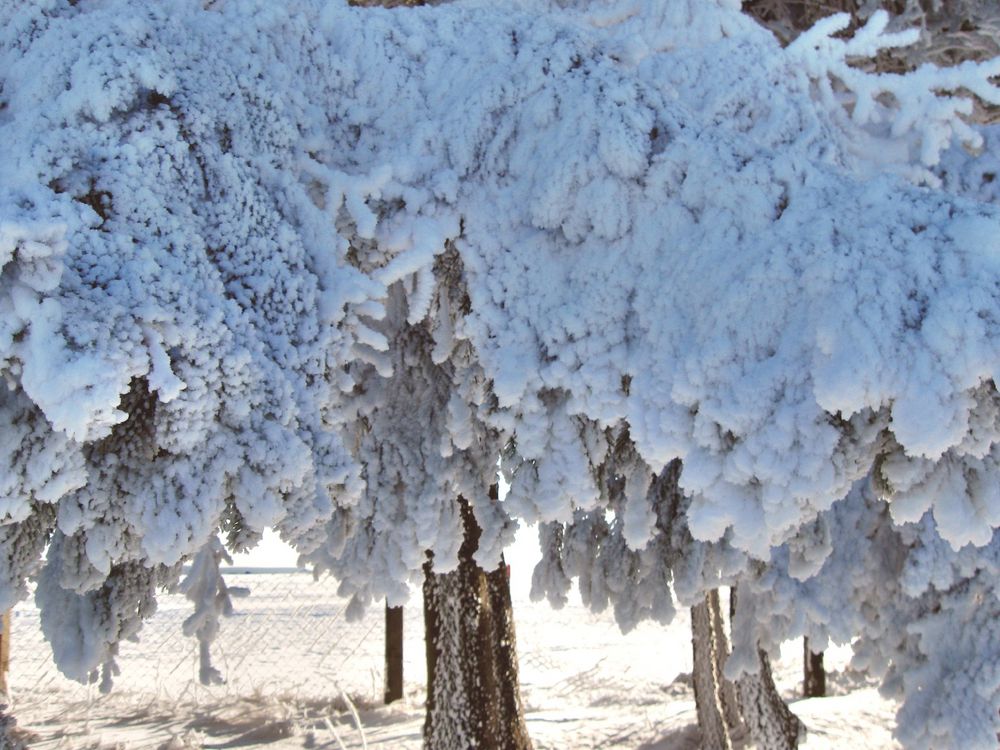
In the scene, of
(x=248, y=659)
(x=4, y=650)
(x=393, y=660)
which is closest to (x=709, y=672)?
(x=393, y=660)

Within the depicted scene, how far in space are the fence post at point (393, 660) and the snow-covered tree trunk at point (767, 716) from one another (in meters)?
5.88

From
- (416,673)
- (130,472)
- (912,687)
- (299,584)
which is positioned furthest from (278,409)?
(299,584)

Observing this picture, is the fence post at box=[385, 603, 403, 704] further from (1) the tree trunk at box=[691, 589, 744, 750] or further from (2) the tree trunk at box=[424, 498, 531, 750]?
(2) the tree trunk at box=[424, 498, 531, 750]

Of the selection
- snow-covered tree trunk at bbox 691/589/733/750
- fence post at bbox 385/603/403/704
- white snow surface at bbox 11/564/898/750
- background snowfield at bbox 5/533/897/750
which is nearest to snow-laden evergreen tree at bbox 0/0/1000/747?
snow-covered tree trunk at bbox 691/589/733/750

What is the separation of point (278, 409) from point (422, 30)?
2312mm

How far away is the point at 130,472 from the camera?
3.38 meters

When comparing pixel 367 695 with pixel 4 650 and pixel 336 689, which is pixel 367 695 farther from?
pixel 4 650

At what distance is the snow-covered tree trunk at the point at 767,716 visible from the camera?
9133 millimetres

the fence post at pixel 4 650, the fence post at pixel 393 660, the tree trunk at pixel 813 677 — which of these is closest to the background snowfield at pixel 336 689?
the fence post at pixel 393 660

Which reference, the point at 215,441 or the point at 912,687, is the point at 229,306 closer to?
the point at 215,441

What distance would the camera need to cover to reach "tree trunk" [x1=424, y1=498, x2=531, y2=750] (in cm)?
802

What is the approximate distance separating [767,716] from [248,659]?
34.1 feet

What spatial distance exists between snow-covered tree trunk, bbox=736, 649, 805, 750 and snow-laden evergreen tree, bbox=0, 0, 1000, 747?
485 cm

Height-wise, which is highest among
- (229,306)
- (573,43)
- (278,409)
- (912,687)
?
(573,43)
